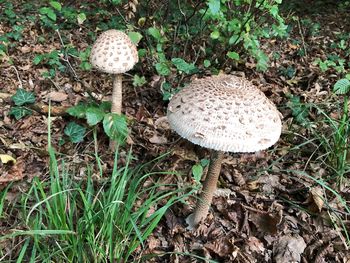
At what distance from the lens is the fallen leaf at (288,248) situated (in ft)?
9.89

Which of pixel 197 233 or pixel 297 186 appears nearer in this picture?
pixel 197 233

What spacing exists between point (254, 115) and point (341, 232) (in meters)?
1.49

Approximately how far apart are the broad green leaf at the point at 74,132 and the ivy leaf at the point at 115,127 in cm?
39

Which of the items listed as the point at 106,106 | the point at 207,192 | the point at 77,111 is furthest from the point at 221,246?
the point at 77,111

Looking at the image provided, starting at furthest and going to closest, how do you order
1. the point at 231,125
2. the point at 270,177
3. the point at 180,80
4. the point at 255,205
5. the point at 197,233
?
the point at 180,80 < the point at 270,177 < the point at 255,205 < the point at 197,233 < the point at 231,125

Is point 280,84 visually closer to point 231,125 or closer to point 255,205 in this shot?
point 255,205

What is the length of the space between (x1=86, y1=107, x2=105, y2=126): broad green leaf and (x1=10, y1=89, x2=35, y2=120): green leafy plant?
888 millimetres

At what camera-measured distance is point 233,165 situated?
3.78 m

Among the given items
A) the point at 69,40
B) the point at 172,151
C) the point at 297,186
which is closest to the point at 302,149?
the point at 297,186

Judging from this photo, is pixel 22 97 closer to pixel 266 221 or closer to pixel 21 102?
pixel 21 102

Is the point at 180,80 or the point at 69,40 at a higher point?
the point at 180,80

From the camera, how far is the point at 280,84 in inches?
200

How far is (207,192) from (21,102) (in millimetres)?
2206

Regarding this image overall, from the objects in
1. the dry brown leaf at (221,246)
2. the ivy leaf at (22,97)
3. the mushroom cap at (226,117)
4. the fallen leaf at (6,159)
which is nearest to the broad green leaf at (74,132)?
the fallen leaf at (6,159)
